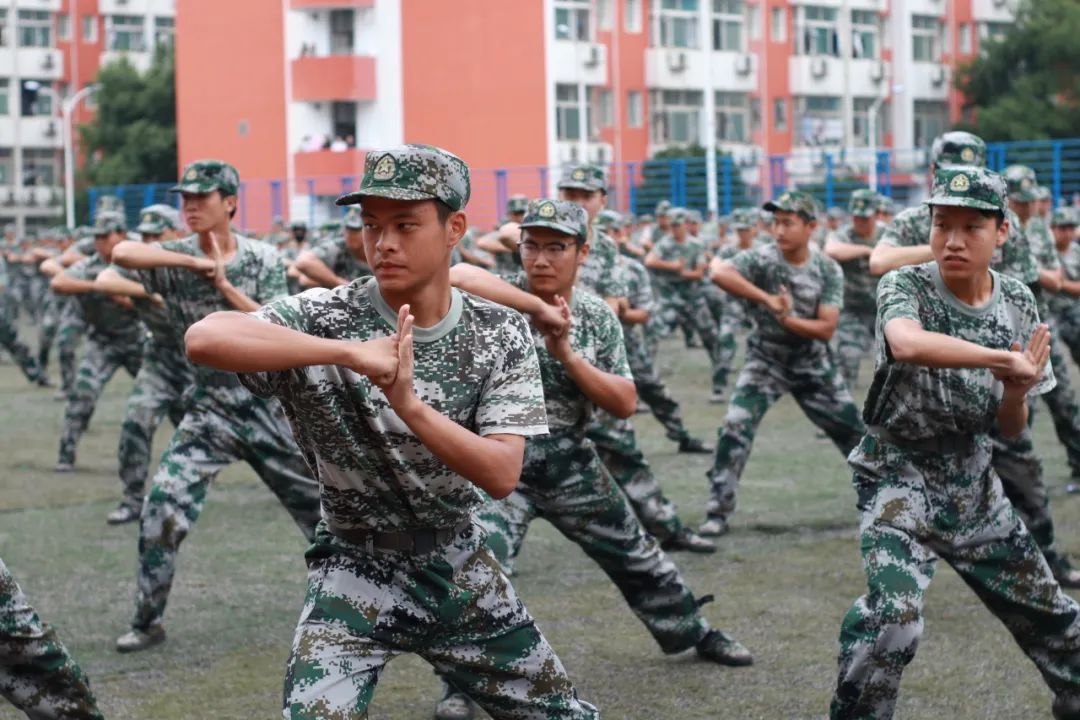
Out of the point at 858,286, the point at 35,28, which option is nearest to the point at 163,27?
the point at 35,28

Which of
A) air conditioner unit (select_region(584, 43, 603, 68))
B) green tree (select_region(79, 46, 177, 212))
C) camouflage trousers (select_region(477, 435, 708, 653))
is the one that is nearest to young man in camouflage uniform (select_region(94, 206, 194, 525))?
camouflage trousers (select_region(477, 435, 708, 653))

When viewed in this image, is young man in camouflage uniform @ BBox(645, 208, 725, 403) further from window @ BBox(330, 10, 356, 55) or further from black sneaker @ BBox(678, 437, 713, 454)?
window @ BBox(330, 10, 356, 55)

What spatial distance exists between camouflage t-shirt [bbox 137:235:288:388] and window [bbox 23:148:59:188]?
60.9 meters

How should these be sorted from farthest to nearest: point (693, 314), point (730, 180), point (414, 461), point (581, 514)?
point (730, 180) → point (693, 314) → point (581, 514) → point (414, 461)

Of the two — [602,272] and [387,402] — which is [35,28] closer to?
[602,272]

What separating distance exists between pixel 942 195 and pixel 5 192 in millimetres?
63628

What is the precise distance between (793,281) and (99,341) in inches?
240

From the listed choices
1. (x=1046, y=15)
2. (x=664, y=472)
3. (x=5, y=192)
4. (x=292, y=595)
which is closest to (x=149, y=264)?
(x=292, y=595)

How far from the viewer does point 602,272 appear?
1038cm

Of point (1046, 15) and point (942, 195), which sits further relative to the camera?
point (1046, 15)

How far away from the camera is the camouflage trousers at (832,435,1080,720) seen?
5906 millimetres

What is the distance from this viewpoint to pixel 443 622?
4852 millimetres

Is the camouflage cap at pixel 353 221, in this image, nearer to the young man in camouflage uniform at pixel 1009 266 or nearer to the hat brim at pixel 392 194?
the young man in camouflage uniform at pixel 1009 266

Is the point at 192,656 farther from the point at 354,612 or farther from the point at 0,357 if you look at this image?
the point at 0,357
